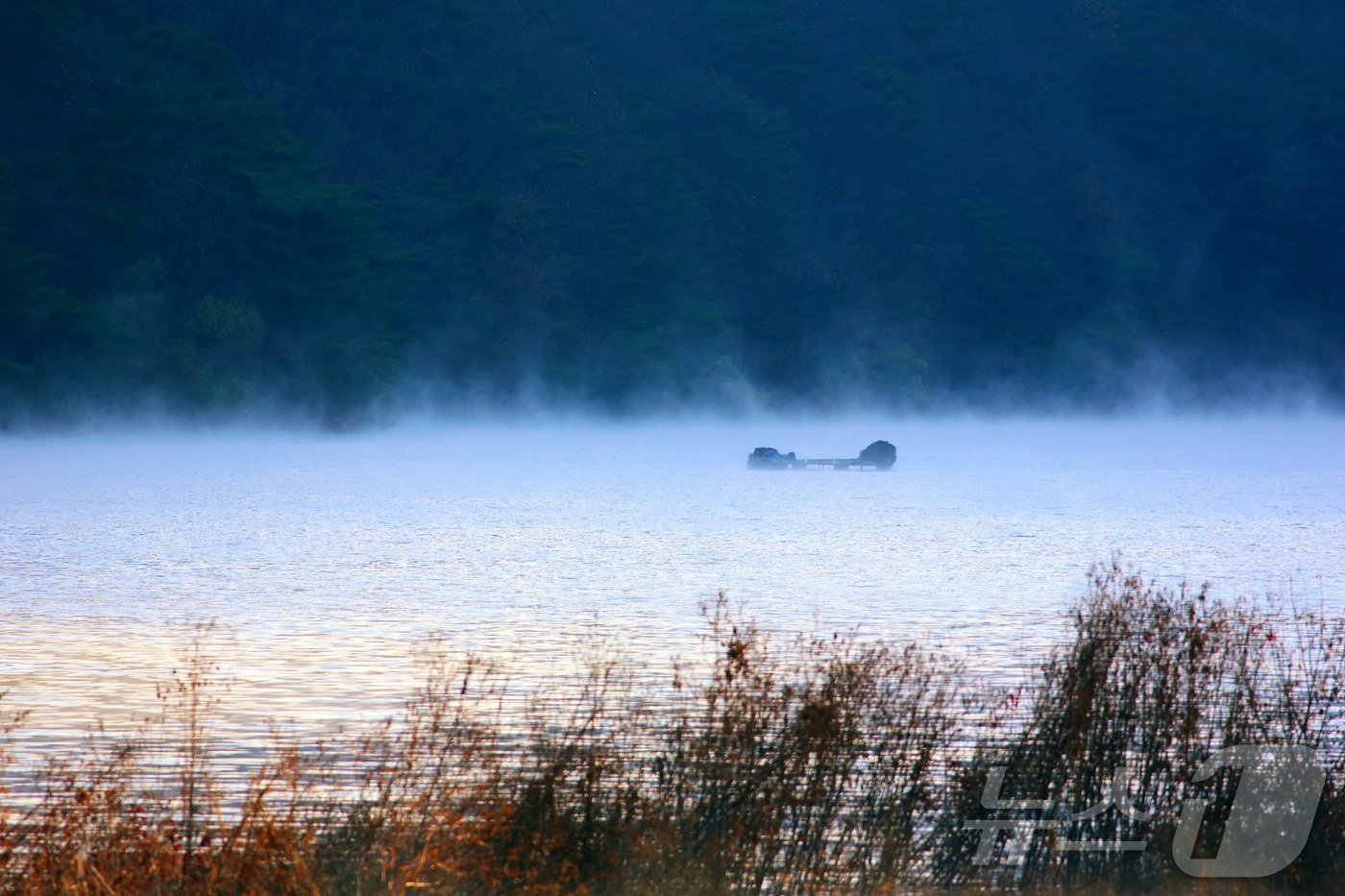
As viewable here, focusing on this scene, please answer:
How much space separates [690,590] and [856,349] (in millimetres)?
62009

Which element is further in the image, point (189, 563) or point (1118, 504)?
point (1118, 504)

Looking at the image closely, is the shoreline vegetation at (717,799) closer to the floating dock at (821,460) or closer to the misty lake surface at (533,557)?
the misty lake surface at (533,557)

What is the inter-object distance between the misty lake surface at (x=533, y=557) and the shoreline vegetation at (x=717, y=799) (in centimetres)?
206

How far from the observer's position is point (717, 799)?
24.0 feet

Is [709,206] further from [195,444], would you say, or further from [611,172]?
[195,444]

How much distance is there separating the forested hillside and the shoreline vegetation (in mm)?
45986

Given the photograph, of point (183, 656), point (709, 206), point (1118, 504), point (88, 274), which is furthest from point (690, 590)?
point (709, 206)

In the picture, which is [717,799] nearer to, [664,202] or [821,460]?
[821,460]

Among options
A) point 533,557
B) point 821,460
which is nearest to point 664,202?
point 821,460

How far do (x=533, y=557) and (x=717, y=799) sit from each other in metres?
13.1

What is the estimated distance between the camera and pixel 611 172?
233 ft

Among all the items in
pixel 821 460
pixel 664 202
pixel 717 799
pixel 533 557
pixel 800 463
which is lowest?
pixel 800 463

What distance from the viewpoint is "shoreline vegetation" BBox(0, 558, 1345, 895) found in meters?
6.32

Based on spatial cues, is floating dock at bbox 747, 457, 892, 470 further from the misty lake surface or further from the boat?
the misty lake surface
